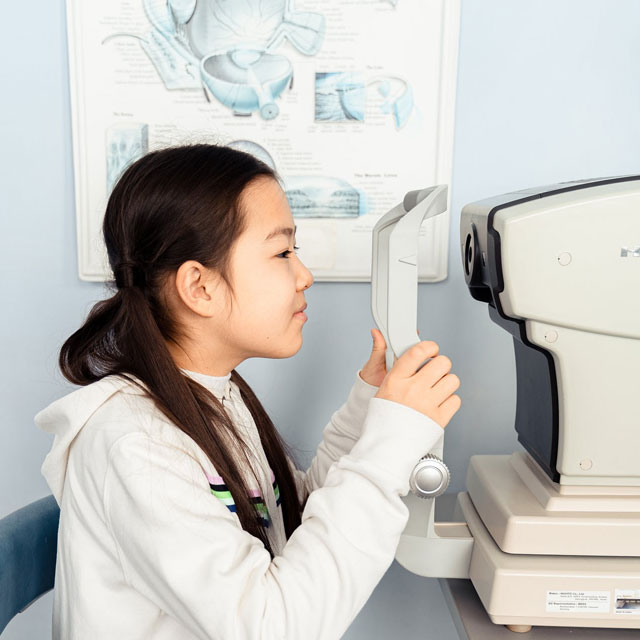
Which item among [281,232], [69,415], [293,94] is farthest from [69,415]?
[293,94]

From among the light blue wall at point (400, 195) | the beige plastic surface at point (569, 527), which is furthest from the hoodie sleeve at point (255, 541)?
the light blue wall at point (400, 195)

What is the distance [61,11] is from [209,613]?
0.98m

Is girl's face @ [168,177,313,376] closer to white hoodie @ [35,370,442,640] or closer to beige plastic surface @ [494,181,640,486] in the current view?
white hoodie @ [35,370,442,640]

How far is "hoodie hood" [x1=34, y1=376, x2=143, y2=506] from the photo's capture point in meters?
0.76

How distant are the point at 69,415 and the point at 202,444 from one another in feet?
0.48

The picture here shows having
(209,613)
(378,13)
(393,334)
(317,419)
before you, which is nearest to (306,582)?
(209,613)

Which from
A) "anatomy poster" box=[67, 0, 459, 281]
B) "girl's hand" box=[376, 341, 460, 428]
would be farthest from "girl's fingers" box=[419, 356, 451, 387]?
"anatomy poster" box=[67, 0, 459, 281]

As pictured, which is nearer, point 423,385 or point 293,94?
point 423,385

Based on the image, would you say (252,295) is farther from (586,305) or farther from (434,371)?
(586,305)

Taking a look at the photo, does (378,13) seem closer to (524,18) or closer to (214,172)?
(524,18)

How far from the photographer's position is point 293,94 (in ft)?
3.78

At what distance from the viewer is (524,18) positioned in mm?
1143

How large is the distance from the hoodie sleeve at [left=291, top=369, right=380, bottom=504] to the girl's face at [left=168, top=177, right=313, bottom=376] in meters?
0.14

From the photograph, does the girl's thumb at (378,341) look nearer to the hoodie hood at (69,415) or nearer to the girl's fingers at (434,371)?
the girl's fingers at (434,371)
